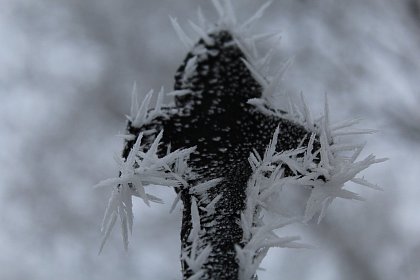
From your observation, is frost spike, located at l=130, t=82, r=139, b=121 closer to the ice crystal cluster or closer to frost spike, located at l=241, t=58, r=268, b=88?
the ice crystal cluster

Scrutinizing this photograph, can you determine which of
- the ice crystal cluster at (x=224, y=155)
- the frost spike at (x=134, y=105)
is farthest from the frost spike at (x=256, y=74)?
the frost spike at (x=134, y=105)

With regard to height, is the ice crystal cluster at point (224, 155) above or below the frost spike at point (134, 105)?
below

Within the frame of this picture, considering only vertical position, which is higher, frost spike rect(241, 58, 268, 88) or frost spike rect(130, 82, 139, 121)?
frost spike rect(130, 82, 139, 121)

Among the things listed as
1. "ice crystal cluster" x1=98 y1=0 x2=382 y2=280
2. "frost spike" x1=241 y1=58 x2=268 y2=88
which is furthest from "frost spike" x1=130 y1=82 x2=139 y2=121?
"frost spike" x1=241 y1=58 x2=268 y2=88

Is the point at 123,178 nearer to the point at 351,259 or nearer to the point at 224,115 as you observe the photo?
the point at 224,115

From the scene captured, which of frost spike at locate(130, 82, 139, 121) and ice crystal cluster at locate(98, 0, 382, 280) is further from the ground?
frost spike at locate(130, 82, 139, 121)

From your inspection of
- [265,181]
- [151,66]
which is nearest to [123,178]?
[265,181]

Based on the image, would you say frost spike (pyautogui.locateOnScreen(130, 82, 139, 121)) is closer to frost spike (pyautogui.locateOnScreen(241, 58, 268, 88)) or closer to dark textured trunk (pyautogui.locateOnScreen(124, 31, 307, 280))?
dark textured trunk (pyautogui.locateOnScreen(124, 31, 307, 280))

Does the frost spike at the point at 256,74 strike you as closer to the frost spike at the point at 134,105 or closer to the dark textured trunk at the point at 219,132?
the dark textured trunk at the point at 219,132
